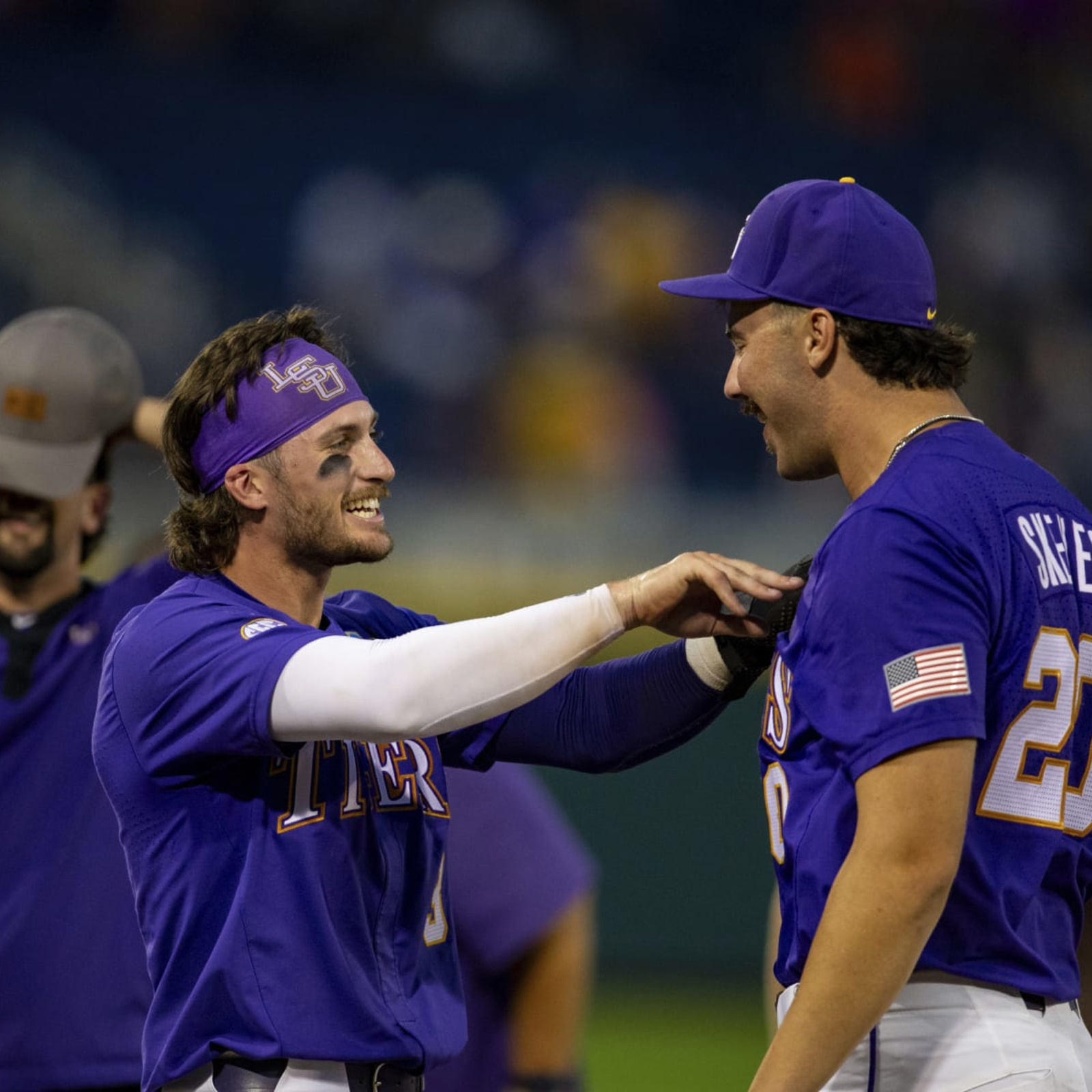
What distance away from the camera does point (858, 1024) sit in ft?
7.21

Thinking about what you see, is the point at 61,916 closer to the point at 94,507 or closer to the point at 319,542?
the point at 94,507

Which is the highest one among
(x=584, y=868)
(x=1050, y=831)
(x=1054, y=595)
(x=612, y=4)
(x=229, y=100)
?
(x=612, y=4)

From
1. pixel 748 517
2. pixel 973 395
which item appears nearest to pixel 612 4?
pixel 973 395

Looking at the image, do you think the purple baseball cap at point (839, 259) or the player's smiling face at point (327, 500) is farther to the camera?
the player's smiling face at point (327, 500)

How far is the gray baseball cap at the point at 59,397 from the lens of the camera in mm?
4051

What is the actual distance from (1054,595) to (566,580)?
6607mm

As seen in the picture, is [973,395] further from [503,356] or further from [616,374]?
[503,356]

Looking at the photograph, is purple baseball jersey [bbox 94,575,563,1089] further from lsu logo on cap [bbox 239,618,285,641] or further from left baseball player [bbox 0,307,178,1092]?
left baseball player [bbox 0,307,178,1092]

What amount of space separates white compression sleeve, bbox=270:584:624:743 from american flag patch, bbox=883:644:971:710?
1.73 ft

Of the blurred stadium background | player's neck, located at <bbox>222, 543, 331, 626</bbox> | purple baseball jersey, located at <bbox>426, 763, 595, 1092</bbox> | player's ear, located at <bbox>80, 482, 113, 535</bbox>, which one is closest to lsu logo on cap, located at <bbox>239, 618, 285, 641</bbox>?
Result: player's neck, located at <bbox>222, 543, 331, 626</bbox>

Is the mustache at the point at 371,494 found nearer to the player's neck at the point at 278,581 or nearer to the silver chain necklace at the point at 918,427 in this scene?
the player's neck at the point at 278,581

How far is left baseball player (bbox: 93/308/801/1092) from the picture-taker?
258cm

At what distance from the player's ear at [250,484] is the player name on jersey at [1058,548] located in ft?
4.39

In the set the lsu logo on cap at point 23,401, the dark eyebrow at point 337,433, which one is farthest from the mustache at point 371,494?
the lsu logo on cap at point 23,401
